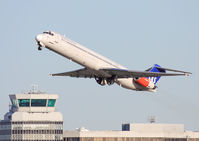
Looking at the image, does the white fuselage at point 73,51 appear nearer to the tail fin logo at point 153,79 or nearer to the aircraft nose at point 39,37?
the aircraft nose at point 39,37

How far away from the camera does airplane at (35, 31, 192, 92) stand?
119500 millimetres

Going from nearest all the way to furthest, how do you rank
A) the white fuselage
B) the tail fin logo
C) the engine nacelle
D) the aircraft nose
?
the aircraft nose, the white fuselage, the engine nacelle, the tail fin logo

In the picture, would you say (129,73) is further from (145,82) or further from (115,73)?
(145,82)

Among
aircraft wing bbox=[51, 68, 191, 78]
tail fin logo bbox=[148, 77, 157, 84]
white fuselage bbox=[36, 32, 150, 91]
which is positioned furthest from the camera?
tail fin logo bbox=[148, 77, 157, 84]

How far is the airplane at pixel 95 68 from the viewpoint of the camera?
11950 centimetres

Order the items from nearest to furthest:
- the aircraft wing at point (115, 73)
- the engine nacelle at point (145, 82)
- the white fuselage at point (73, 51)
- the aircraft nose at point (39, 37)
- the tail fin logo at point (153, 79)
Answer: the aircraft nose at point (39, 37) → the white fuselage at point (73, 51) → the aircraft wing at point (115, 73) → the engine nacelle at point (145, 82) → the tail fin logo at point (153, 79)

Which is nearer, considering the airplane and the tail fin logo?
the airplane

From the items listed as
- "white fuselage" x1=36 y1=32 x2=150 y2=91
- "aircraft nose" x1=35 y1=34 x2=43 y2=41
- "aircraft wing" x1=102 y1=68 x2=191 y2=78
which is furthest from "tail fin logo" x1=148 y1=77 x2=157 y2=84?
"aircraft nose" x1=35 y1=34 x2=43 y2=41

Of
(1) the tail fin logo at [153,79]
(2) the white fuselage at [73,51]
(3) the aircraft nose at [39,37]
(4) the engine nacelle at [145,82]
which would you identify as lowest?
(4) the engine nacelle at [145,82]

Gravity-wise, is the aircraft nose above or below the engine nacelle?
above

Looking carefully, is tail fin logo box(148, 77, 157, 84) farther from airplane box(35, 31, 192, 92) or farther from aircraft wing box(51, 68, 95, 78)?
aircraft wing box(51, 68, 95, 78)

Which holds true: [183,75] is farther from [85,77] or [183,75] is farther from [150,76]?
[85,77]

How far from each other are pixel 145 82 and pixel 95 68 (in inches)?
646

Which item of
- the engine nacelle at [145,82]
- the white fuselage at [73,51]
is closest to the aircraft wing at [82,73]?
the white fuselage at [73,51]
